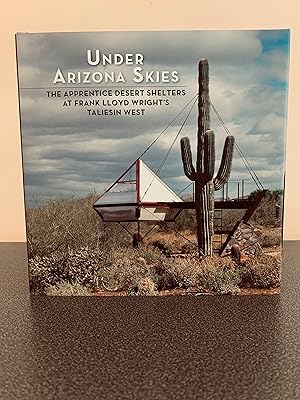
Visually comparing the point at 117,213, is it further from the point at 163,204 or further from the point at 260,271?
the point at 260,271

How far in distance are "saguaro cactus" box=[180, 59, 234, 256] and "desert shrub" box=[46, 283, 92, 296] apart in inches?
5.7

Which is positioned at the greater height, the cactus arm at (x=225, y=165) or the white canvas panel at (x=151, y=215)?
the cactus arm at (x=225, y=165)

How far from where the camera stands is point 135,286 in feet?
2.05

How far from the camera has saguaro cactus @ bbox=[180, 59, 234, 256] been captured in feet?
1.97

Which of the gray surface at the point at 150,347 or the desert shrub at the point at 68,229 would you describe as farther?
the desert shrub at the point at 68,229

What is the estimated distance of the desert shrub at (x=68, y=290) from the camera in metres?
0.63

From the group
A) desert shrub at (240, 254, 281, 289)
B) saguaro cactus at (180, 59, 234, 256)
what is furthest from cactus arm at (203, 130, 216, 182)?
desert shrub at (240, 254, 281, 289)

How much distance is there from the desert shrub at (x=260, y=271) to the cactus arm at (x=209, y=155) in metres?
0.11

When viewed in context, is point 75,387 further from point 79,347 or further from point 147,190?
point 147,190

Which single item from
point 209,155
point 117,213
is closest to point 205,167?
point 209,155

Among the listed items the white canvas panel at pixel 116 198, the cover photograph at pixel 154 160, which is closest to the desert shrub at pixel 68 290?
the cover photograph at pixel 154 160

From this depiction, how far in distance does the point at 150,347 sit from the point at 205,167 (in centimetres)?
21

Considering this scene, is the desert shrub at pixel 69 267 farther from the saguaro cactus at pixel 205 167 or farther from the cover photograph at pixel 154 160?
the saguaro cactus at pixel 205 167

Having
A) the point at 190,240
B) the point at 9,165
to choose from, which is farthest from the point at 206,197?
the point at 9,165
